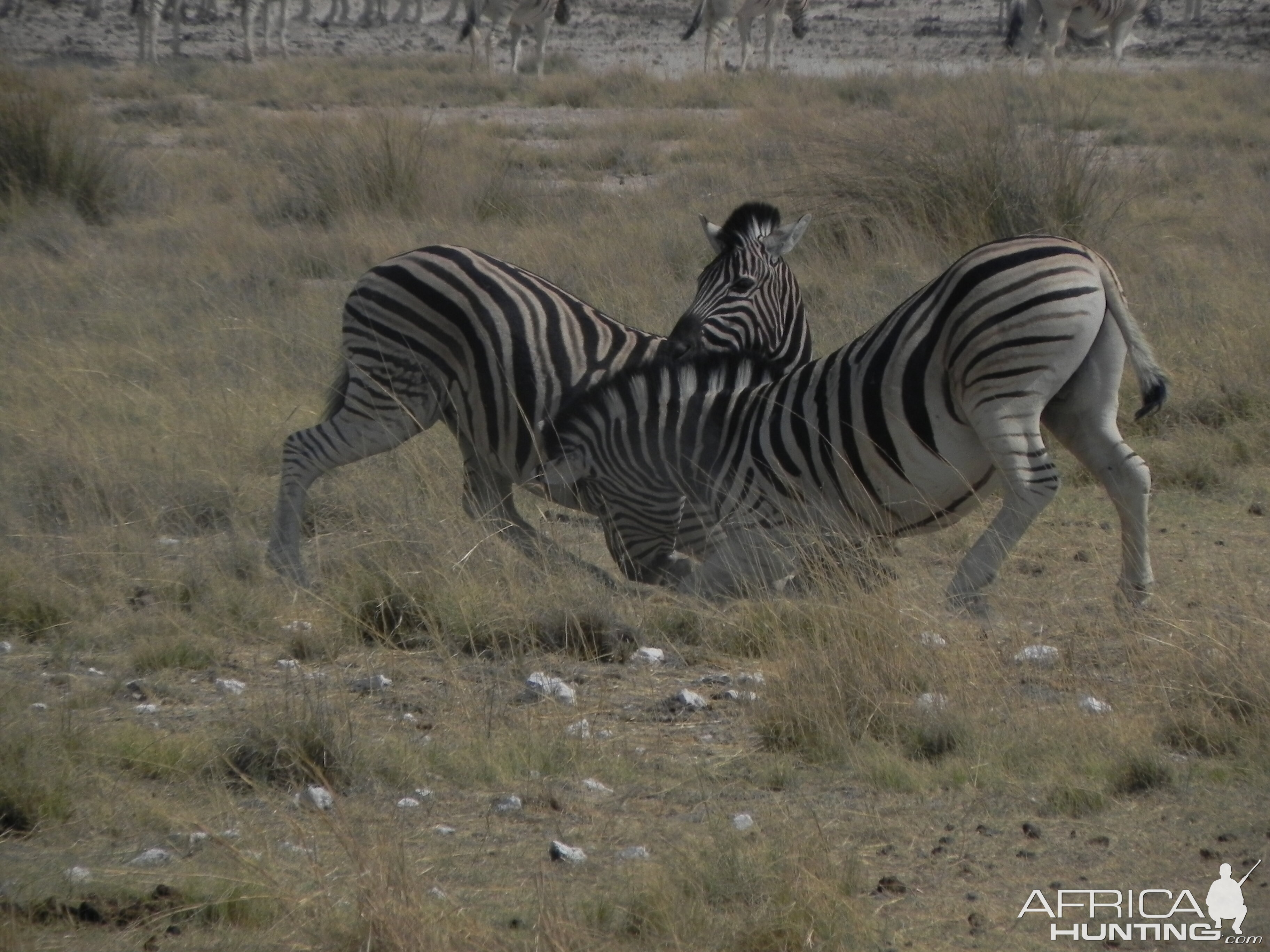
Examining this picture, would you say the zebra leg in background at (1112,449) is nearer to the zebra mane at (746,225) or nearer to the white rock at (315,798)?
the zebra mane at (746,225)

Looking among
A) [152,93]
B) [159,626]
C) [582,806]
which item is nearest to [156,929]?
[582,806]

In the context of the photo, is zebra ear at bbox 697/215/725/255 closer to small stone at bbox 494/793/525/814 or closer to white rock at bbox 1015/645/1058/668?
white rock at bbox 1015/645/1058/668

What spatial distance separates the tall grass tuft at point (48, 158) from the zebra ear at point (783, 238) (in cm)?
826

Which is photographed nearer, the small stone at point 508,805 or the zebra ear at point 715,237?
the small stone at point 508,805

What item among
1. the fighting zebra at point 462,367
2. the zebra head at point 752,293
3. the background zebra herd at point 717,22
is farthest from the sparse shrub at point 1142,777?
the background zebra herd at point 717,22

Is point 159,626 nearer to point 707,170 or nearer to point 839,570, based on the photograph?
point 839,570

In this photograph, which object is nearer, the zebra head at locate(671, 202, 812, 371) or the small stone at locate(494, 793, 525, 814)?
the small stone at locate(494, 793, 525, 814)

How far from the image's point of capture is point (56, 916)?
2988 mm

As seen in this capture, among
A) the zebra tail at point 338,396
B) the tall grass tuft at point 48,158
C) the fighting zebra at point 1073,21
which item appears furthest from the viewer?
the fighting zebra at point 1073,21

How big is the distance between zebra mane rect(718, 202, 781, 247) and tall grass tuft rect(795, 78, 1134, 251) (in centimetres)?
396

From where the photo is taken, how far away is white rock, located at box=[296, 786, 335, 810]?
3.53 m

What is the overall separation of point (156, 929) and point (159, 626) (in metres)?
2.11

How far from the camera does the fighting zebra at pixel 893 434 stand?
4734mm

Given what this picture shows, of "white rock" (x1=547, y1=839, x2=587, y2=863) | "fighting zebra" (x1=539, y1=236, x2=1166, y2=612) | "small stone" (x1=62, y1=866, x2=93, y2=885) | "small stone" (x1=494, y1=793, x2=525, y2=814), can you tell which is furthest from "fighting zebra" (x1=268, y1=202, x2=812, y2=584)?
"small stone" (x1=62, y1=866, x2=93, y2=885)
